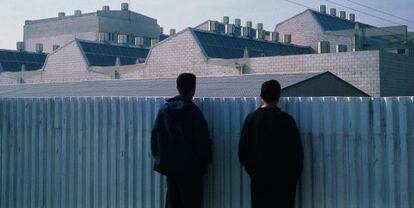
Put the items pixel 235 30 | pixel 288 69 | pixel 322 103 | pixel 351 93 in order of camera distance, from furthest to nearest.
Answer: pixel 235 30
pixel 288 69
pixel 351 93
pixel 322 103

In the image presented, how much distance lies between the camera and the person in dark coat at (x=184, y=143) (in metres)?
4.70

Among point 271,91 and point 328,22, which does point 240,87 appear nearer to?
point 271,91

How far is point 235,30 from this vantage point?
47.2 metres

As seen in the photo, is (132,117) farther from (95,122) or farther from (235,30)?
(235,30)

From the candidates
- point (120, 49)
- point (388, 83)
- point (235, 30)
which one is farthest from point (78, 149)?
point (235, 30)

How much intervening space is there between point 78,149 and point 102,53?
34308 mm

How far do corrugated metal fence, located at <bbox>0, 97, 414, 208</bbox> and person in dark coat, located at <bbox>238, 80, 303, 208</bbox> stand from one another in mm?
273

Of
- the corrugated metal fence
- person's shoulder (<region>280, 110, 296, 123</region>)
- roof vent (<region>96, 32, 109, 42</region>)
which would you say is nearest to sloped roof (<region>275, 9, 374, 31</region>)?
roof vent (<region>96, 32, 109, 42</region>)

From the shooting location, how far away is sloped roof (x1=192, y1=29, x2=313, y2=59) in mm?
Result: 31188

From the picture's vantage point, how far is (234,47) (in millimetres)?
34656

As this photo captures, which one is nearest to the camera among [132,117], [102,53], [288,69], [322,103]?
[322,103]

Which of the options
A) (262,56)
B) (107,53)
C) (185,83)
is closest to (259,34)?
(107,53)

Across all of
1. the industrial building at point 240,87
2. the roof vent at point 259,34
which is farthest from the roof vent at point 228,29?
the industrial building at point 240,87

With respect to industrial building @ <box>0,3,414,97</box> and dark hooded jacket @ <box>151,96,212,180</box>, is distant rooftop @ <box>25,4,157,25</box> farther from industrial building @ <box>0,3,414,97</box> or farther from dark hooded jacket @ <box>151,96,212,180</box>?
dark hooded jacket @ <box>151,96,212,180</box>
